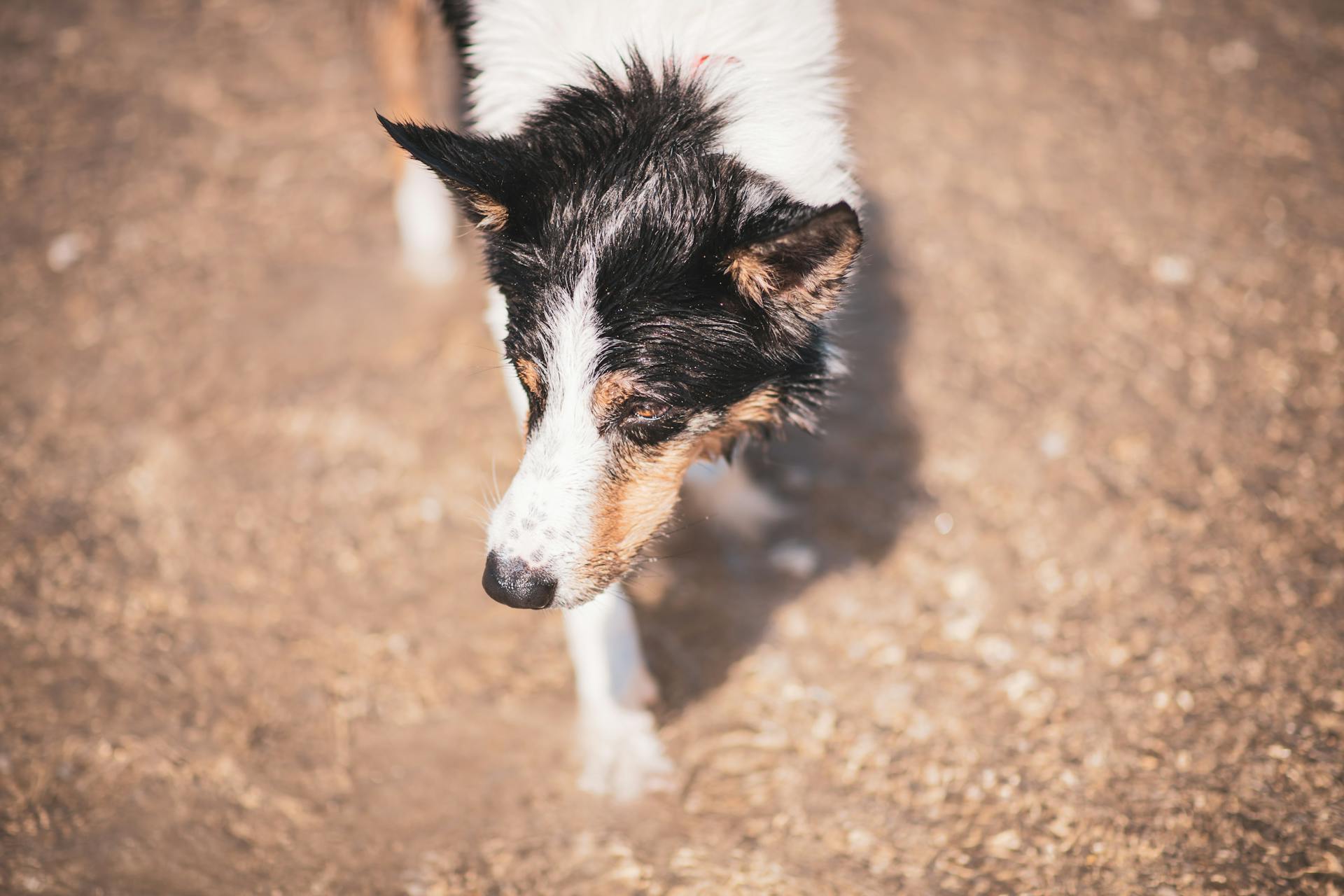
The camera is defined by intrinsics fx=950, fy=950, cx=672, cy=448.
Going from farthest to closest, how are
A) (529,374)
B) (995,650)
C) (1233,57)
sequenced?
(1233,57) → (995,650) → (529,374)

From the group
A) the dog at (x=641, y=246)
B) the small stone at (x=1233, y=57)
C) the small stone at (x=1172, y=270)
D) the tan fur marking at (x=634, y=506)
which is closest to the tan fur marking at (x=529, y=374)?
the dog at (x=641, y=246)

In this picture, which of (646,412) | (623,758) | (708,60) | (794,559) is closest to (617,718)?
(623,758)

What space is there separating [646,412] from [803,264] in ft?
1.67

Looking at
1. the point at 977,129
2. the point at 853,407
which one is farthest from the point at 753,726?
the point at 977,129

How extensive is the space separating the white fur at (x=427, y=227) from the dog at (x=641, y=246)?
1713mm

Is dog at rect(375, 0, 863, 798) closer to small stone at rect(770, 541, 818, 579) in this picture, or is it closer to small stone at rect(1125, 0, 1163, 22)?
small stone at rect(770, 541, 818, 579)

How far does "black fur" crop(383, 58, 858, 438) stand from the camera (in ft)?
7.08

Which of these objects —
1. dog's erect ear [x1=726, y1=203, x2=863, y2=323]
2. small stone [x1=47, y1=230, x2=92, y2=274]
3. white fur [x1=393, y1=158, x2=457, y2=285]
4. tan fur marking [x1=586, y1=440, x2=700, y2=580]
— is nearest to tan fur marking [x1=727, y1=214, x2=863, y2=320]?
dog's erect ear [x1=726, y1=203, x2=863, y2=323]

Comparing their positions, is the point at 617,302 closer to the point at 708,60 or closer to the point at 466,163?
the point at 466,163

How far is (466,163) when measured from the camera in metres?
2.20

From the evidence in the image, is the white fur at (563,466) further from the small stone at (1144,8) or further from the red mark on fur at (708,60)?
the small stone at (1144,8)

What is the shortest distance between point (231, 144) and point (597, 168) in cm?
338

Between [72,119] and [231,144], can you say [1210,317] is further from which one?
[72,119]

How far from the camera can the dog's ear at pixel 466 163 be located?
2162 millimetres
